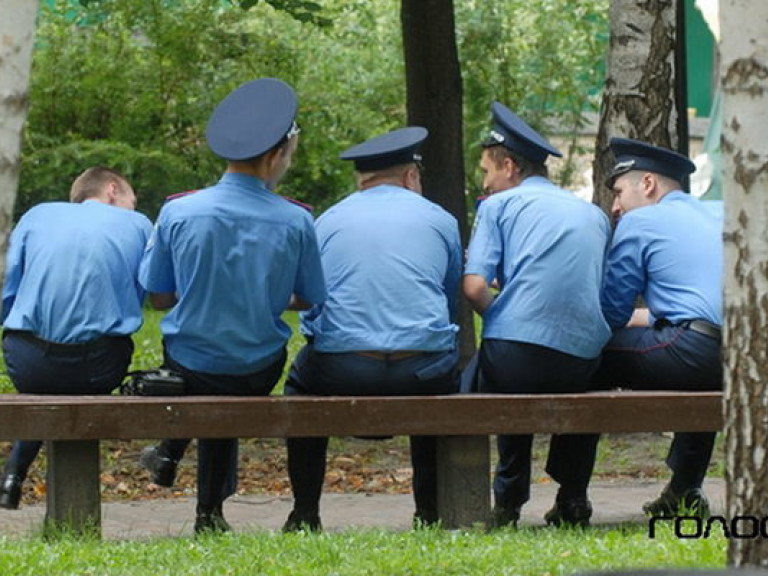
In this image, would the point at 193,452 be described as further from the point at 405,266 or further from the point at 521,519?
the point at 405,266

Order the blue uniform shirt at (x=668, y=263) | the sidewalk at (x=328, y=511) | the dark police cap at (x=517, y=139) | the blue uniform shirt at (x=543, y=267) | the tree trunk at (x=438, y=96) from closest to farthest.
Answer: the blue uniform shirt at (x=543, y=267) → the blue uniform shirt at (x=668, y=263) → the dark police cap at (x=517, y=139) → the sidewalk at (x=328, y=511) → the tree trunk at (x=438, y=96)

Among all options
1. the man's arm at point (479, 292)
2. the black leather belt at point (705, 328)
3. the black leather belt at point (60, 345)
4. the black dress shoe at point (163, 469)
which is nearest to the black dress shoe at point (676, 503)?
the black leather belt at point (705, 328)

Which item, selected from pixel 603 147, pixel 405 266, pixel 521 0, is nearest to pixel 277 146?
pixel 405 266

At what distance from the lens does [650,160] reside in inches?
324

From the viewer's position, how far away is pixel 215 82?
20.8 m

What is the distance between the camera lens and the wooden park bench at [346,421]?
23.7 feet

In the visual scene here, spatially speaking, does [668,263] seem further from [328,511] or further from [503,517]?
[328,511]

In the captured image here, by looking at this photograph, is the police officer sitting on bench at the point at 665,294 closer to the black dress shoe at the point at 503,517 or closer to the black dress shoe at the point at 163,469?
the black dress shoe at the point at 503,517

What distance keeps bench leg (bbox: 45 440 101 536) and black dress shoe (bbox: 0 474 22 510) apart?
108 cm

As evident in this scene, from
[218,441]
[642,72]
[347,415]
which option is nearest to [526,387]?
[347,415]

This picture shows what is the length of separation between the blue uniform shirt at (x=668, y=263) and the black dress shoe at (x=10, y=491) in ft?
9.37

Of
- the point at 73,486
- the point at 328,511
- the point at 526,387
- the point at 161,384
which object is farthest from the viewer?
the point at 328,511

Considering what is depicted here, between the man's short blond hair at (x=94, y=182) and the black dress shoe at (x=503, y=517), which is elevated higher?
the man's short blond hair at (x=94, y=182)

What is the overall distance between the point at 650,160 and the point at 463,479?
1711 mm
